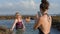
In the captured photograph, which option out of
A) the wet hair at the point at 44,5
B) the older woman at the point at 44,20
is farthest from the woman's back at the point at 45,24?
the wet hair at the point at 44,5

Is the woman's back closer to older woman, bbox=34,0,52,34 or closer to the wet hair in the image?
older woman, bbox=34,0,52,34

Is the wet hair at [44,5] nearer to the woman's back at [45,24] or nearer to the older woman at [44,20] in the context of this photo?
the older woman at [44,20]

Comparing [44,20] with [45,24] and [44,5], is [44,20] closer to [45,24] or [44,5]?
[45,24]

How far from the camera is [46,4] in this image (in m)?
6.43

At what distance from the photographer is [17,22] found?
38.5 feet

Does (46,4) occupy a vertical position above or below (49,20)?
above

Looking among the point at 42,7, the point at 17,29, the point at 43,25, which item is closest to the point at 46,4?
the point at 42,7

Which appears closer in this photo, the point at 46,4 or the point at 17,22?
the point at 46,4

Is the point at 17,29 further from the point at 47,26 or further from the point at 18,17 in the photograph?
the point at 47,26

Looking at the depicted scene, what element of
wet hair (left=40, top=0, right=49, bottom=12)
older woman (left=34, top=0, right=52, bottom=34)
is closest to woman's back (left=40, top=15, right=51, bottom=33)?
older woman (left=34, top=0, right=52, bottom=34)

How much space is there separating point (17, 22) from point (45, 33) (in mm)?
5317

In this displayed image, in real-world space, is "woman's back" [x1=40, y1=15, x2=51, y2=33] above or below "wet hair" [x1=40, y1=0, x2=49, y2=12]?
below

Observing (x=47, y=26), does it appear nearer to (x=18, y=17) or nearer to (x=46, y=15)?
(x=46, y=15)

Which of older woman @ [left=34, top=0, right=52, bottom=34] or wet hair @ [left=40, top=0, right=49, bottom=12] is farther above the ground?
wet hair @ [left=40, top=0, right=49, bottom=12]
